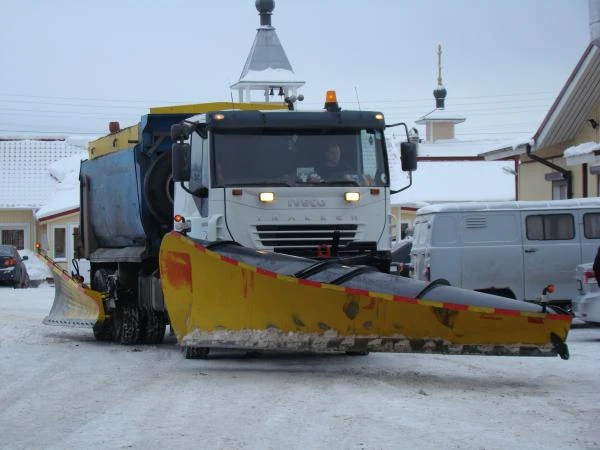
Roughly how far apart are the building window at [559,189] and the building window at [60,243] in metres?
26.8

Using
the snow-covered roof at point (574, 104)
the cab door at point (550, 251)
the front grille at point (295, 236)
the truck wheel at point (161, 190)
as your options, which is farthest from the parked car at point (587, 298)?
the snow-covered roof at point (574, 104)

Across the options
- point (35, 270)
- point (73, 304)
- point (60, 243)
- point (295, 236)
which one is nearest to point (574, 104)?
point (73, 304)

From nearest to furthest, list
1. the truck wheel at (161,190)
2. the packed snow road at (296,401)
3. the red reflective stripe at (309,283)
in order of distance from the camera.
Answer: the packed snow road at (296,401)
the red reflective stripe at (309,283)
the truck wheel at (161,190)

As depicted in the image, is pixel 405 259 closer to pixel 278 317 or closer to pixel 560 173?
pixel 560 173

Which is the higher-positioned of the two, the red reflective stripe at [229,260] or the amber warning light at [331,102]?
the amber warning light at [331,102]

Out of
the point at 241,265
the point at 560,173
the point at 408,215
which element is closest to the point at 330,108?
the point at 241,265

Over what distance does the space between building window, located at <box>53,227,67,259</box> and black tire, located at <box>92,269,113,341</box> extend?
1254 inches

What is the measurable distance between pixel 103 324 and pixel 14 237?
3547 cm

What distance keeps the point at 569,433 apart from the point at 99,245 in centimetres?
1139

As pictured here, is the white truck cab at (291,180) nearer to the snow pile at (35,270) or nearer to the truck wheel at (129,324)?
the truck wheel at (129,324)

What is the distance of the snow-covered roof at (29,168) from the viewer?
166 feet

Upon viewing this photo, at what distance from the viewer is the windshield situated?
13039 mm

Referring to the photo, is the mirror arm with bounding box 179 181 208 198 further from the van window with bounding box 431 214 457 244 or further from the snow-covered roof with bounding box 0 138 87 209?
the snow-covered roof with bounding box 0 138 87 209

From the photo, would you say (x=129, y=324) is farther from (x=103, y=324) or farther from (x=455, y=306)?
(x=455, y=306)
